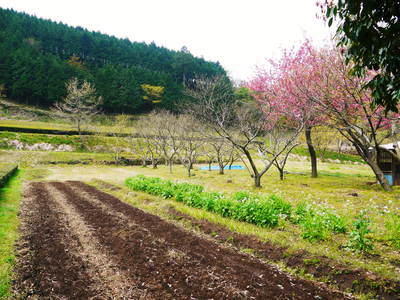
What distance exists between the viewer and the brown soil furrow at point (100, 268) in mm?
4617

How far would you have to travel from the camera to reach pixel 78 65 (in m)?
87.1

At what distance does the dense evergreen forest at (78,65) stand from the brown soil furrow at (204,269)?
4433cm

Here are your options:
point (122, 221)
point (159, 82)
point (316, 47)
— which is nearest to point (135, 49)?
point (159, 82)

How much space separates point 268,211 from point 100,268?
17.6 feet

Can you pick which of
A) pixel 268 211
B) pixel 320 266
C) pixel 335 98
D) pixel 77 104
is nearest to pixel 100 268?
pixel 320 266

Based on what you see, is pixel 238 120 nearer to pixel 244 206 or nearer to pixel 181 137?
pixel 181 137

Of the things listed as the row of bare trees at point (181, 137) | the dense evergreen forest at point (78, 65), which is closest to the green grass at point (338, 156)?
the row of bare trees at point (181, 137)

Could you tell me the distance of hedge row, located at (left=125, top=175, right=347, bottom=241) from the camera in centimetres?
685

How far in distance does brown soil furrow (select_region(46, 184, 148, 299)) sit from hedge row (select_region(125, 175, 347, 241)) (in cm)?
460

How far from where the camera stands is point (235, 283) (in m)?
4.78

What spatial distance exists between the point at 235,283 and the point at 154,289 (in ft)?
5.32

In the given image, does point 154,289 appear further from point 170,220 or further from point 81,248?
point 170,220

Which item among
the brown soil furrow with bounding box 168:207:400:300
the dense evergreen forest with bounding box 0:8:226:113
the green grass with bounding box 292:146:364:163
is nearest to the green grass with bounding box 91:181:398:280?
the brown soil furrow with bounding box 168:207:400:300

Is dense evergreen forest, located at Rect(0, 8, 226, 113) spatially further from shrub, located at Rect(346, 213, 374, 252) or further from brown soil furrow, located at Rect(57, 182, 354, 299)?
shrub, located at Rect(346, 213, 374, 252)
